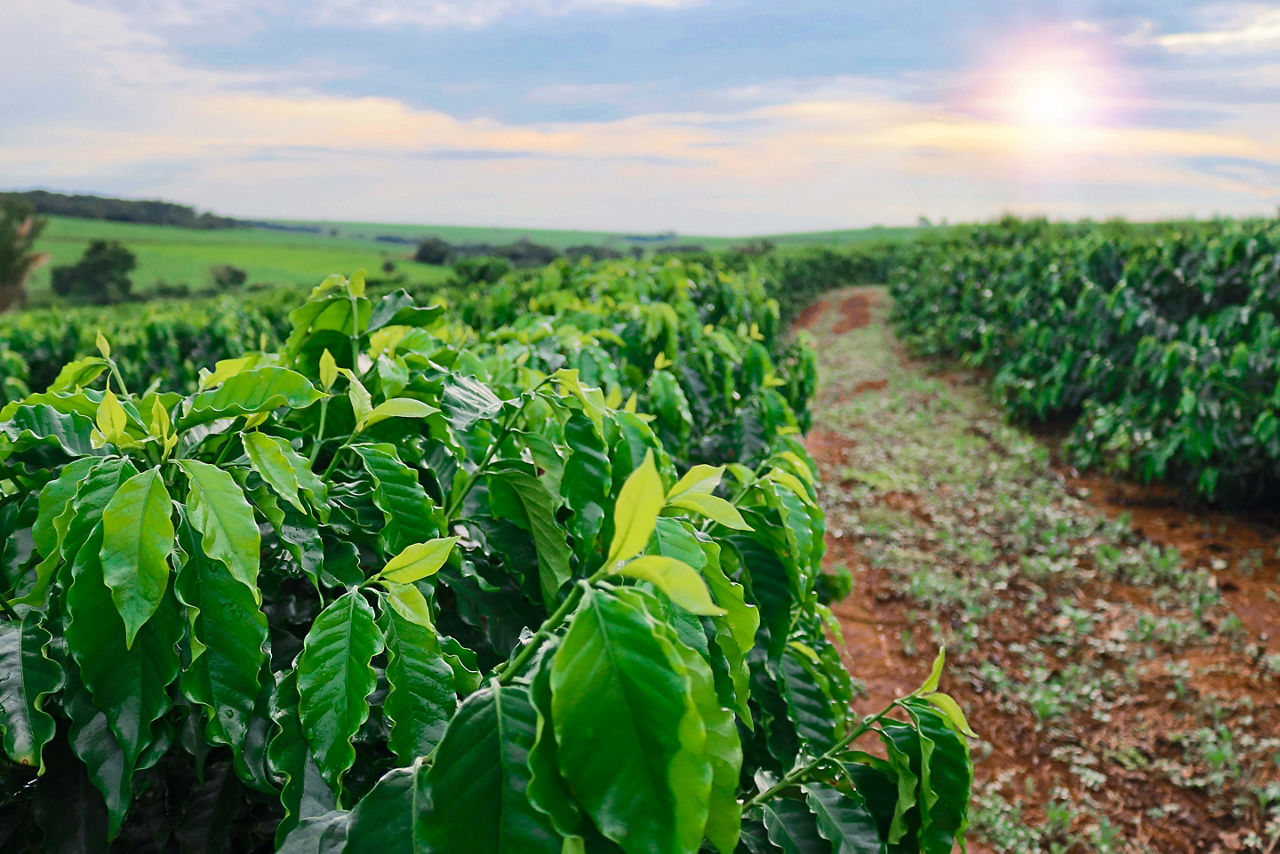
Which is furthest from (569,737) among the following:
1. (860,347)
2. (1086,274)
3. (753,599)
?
(860,347)

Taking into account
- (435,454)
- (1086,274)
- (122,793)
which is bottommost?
(122,793)

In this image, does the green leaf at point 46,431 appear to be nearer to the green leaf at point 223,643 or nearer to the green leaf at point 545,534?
the green leaf at point 223,643

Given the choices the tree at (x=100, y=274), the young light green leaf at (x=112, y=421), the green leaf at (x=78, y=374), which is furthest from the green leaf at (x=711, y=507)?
the tree at (x=100, y=274)

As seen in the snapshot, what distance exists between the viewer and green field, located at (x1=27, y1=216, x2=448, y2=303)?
39.8 metres

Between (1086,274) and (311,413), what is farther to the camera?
(1086,274)

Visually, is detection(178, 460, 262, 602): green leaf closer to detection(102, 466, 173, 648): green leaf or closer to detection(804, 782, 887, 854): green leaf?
detection(102, 466, 173, 648): green leaf

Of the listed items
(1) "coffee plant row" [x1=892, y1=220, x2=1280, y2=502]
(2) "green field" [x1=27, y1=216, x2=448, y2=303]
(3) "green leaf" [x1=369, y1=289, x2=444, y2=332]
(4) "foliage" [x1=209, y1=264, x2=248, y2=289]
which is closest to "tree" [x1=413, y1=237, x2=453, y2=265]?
(2) "green field" [x1=27, y1=216, x2=448, y2=303]

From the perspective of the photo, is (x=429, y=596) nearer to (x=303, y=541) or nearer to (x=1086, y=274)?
(x=303, y=541)

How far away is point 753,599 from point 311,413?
0.87 meters

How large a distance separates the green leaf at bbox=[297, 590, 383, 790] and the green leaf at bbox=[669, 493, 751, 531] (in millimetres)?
385

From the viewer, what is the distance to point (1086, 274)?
27.6 feet

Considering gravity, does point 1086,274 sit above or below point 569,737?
above

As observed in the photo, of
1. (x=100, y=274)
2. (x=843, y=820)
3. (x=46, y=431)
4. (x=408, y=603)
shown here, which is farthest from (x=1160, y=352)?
(x=100, y=274)

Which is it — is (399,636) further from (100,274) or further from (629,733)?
(100,274)
